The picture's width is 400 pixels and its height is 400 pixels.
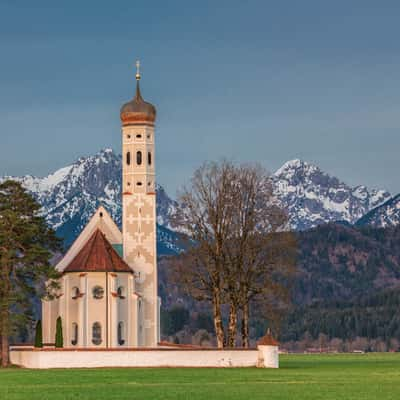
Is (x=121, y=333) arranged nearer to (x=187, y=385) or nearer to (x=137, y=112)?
(x=137, y=112)

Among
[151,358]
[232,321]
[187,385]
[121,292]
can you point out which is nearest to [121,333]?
[121,292]

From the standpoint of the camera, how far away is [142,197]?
12781 centimetres

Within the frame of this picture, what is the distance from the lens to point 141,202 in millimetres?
127812

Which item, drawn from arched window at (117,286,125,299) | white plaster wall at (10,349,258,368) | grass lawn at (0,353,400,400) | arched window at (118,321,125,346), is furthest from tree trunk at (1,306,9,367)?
arched window at (117,286,125,299)

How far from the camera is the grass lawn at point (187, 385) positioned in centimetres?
5828

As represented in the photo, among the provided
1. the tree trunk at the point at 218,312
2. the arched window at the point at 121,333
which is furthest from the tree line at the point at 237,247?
the arched window at the point at 121,333

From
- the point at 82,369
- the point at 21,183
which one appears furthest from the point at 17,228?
the point at 82,369

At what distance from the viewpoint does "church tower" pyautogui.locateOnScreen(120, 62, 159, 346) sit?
413 ft

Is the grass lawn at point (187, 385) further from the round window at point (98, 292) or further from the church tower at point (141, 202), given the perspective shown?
the church tower at point (141, 202)

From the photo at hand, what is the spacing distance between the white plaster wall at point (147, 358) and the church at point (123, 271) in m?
20.4

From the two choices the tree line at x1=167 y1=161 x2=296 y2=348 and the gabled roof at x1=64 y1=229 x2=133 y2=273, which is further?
the gabled roof at x1=64 y1=229 x2=133 y2=273

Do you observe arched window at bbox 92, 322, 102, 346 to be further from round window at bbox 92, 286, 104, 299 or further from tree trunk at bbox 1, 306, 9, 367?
tree trunk at bbox 1, 306, 9, 367

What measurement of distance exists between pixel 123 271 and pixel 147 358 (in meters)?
Result: 25.3

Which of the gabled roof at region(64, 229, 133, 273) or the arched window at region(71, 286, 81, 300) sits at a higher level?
the gabled roof at region(64, 229, 133, 273)
